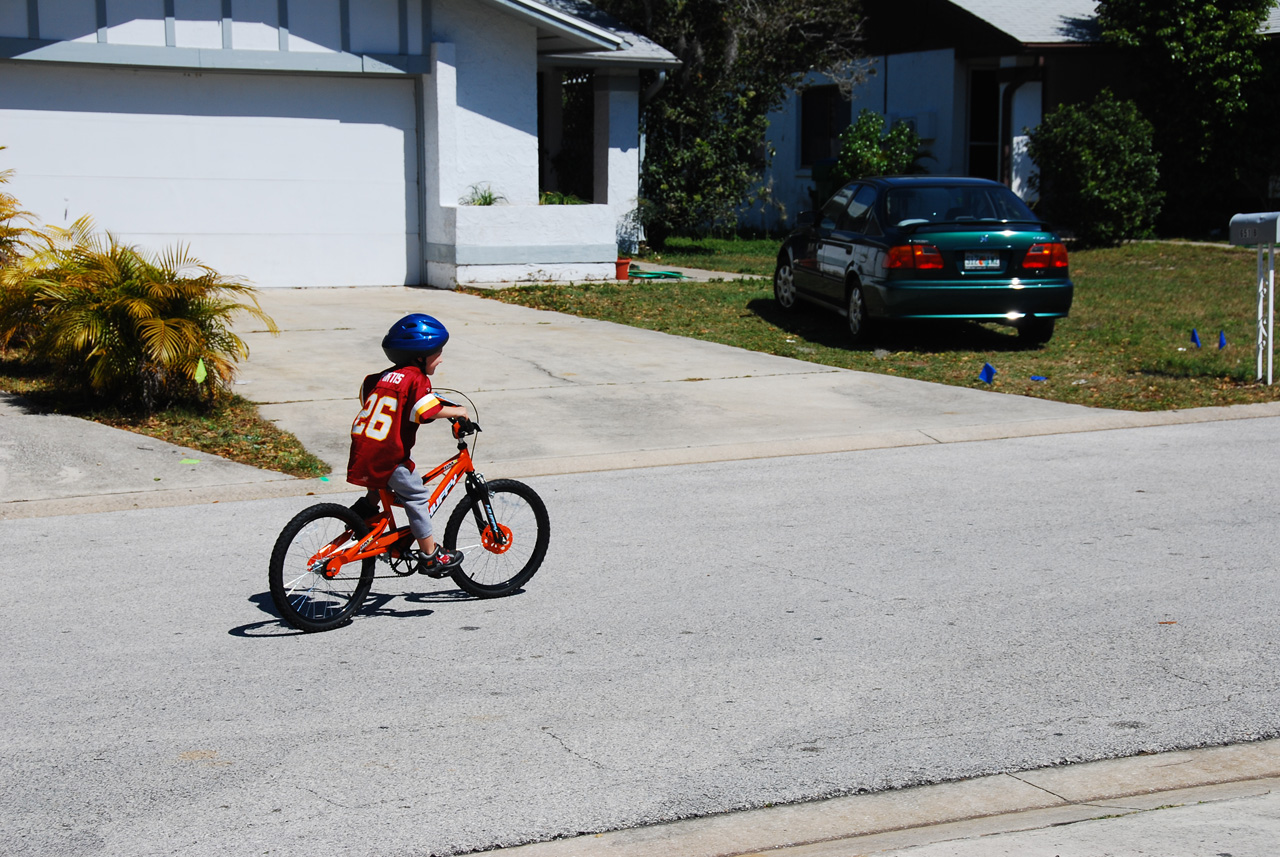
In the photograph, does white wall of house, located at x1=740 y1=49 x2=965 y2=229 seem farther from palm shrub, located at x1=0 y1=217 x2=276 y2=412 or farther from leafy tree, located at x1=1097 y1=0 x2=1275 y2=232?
palm shrub, located at x1=0 y1=217 x2=276 y2=412

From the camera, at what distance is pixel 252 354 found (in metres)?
12.5

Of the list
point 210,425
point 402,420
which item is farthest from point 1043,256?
point 402,420

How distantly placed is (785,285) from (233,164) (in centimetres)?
718

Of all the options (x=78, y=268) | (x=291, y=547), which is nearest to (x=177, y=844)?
(x=291, y=547)

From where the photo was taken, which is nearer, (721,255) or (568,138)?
(721,255)

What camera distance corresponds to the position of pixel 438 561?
6.05 m

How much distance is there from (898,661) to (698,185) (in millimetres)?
18150

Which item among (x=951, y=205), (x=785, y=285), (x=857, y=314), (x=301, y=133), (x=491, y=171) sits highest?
(x=301, y=133)

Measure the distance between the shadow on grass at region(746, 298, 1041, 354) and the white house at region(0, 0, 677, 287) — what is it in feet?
12.6

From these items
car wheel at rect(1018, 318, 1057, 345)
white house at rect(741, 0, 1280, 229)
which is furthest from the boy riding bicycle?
white house at rect(741, 0, 1280, 229)

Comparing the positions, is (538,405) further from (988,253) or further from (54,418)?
(988,253)

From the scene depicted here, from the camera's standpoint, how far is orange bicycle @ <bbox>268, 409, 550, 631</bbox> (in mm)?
5684

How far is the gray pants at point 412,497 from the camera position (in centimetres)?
584

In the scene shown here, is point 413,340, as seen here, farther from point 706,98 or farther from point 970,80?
point 970,80
